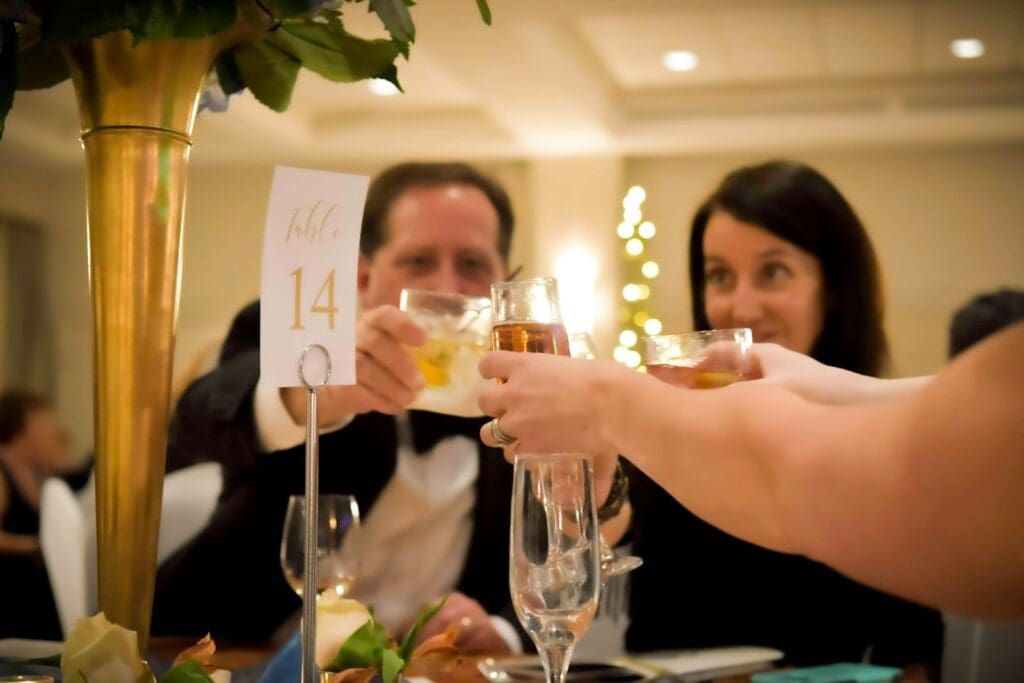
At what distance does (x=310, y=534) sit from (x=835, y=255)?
1.61 metres

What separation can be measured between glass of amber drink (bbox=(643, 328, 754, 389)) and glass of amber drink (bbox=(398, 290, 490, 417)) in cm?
20

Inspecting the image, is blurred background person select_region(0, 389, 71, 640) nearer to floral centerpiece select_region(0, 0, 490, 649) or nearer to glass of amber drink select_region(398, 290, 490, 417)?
glass of amber drink select_region(398, 290, 490, 417)

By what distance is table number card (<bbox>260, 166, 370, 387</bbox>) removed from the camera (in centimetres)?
84

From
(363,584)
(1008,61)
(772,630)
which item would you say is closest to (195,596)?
(363,584)

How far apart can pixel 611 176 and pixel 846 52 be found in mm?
1418

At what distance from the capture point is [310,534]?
810 mm

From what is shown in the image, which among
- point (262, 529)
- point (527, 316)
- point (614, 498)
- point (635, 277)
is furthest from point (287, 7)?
point (635, 277)

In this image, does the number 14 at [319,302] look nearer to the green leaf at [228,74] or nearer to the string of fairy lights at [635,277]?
the green leaf at [228,74]

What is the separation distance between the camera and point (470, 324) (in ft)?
4.28

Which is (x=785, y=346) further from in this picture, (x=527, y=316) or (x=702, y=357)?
(x=527, y=316)

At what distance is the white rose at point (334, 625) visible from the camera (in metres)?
0.80

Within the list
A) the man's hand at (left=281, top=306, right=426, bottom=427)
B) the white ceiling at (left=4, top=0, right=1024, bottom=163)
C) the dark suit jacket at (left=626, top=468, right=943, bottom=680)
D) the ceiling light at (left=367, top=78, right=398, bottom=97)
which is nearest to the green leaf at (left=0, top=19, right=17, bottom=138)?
the man's hand at (left=281, top=306, right=426, bottom=427)

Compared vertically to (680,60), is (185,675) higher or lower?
lower

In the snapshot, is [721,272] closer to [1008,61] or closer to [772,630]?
[772,630]
